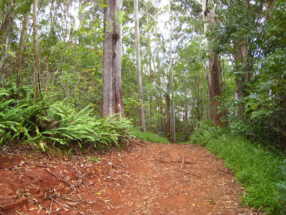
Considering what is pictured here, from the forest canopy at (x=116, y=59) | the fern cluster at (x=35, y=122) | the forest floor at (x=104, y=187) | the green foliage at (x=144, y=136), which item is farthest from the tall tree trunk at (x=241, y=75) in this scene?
the fern cluster at (x=35, y=122)

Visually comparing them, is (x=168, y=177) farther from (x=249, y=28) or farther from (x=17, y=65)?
(x=249, y=28)

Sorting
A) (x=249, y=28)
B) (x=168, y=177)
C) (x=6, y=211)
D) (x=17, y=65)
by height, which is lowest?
(x=168, y=177)

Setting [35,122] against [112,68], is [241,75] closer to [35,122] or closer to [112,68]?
[112,68]

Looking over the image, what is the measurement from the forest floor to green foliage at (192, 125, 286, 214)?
17 cm

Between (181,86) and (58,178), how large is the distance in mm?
15474

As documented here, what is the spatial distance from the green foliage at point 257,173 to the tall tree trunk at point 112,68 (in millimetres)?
3348

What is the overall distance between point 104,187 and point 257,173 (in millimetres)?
2572

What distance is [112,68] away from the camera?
19.2 ft

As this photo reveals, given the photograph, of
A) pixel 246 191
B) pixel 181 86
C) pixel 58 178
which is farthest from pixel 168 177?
pixel 181 86

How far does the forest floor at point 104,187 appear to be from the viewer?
7.30 feet

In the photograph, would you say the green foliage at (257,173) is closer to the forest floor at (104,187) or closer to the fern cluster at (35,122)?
the forest floor at (104,187)

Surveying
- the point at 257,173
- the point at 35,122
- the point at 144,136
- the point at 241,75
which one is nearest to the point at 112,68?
the point at 35,122

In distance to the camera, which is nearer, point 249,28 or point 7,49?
point 7,49

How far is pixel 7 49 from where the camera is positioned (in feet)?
12.4
